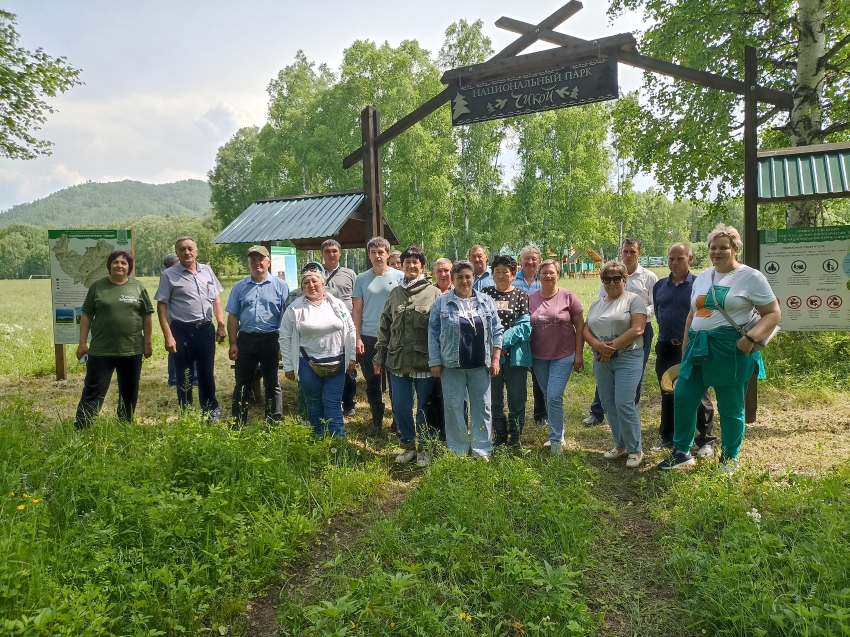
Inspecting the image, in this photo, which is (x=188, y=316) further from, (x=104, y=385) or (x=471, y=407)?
(x=471, y=407)

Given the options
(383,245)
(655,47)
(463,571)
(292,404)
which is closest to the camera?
(463,571)

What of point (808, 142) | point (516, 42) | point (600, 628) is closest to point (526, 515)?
point (600, 628)

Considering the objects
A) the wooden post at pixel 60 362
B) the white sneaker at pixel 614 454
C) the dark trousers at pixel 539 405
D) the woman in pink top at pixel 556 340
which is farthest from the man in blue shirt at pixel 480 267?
the wooden post at pixel 60 362

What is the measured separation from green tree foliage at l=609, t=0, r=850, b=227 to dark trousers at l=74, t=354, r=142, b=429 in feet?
29.0

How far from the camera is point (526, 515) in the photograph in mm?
3654

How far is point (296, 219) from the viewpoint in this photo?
8266 mm

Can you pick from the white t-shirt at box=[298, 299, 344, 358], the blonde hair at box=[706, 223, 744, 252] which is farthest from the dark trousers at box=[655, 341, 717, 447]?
the white t-shirt at box=[298, 299, 344, 358]

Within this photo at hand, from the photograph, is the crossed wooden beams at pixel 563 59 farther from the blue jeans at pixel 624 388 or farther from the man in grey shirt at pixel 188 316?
the man in grey shirt at pixel 188 316

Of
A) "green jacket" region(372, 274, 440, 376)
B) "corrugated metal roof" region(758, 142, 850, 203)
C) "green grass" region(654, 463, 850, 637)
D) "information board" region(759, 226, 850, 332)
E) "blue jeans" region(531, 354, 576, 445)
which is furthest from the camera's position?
"information board" region(759, 226, 850, 332)

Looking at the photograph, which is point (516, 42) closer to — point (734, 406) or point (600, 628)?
point (734, 406)

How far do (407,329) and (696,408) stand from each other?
8.37 ft

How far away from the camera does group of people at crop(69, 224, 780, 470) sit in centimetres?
429

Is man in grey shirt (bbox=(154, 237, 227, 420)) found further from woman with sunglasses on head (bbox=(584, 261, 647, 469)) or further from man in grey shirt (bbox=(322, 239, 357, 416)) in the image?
woman with sunglasses on head (bbox=(584, 261, 647, 469))

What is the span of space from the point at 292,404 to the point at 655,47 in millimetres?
9006
